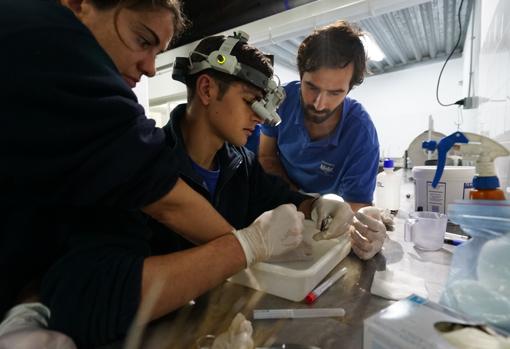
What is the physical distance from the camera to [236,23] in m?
3.02

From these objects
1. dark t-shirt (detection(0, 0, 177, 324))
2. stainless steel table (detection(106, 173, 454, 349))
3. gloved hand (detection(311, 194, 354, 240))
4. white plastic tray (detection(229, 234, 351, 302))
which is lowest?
stainless steel table (detection(106, 173, 454, 349))

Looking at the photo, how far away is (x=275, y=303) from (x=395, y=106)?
6.02 meters

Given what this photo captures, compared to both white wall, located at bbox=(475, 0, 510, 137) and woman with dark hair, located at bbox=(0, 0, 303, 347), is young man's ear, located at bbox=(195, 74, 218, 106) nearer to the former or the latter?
woman with dark hair, located at bbox=(0, 0, 303, 347)

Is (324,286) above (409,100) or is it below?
below

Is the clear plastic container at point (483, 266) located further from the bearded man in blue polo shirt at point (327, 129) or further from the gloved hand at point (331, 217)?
the bearded man in blue polo shirt at point (327, 129)

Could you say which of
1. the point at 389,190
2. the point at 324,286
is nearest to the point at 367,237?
the point at 324,286

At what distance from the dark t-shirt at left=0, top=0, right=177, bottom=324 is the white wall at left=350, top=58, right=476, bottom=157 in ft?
17.9

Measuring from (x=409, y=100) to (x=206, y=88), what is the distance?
560 centimetres

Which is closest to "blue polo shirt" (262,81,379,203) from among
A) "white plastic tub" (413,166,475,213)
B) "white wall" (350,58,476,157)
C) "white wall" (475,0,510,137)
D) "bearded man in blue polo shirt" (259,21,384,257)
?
"bearded man in blue polo shirt" (259,21,384,257)

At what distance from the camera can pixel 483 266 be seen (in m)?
0.56

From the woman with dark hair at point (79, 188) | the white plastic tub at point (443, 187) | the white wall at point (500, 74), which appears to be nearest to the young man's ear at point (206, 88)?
the woman with dark hair at point (79, 188)

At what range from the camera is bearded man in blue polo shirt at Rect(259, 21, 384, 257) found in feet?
4.66

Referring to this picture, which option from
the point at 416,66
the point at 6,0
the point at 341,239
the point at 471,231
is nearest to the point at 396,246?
the point at 341,239

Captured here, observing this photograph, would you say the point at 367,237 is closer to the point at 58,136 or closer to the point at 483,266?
the point at 483,266
